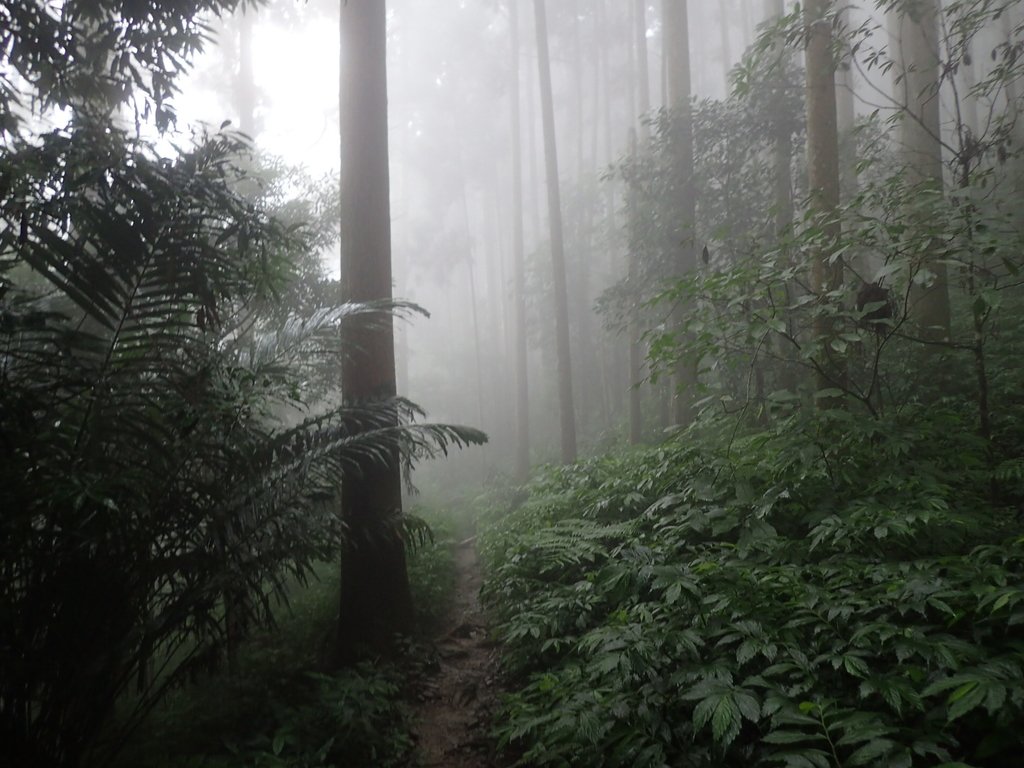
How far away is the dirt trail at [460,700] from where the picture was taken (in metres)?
3.70

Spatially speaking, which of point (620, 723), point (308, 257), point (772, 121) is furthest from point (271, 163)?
point (620, 723)

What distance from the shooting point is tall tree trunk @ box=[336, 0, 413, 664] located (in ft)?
17.0

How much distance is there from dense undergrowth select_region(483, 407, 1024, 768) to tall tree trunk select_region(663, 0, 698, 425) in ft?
17.7

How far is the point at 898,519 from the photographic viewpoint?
3.01m

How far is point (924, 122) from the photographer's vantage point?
7.57m

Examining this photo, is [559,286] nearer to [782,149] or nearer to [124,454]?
[782,149]

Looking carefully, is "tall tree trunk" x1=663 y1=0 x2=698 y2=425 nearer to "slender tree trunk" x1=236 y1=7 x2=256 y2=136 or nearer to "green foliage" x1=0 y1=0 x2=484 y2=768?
"green foliage" x1=0 y1=0 x2=484 y2=768

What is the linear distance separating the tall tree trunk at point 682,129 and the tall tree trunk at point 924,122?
116 inches

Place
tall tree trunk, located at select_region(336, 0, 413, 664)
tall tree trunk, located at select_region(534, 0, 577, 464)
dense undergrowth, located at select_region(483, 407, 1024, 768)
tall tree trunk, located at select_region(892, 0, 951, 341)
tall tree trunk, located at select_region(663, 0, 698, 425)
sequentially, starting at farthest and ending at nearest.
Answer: tall tree trunk, located at select_region(534, 0, 577, 464) → tall tree trunk, located at select_region(663, 0, 698, 425) → tall tree trunk, located at select_region(892, 0, 951, 341) → tall tree trunk, located at select_region(336, 0, 413, 664) → dense undergrowth, located at select_region(483, 407, 1024, 768)

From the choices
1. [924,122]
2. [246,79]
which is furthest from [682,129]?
[246,79]

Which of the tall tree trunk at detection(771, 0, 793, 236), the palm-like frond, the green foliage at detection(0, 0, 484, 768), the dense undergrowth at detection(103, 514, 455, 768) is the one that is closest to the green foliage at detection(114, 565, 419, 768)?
the dense undergrowth at detection(103, 514, 455, 768)

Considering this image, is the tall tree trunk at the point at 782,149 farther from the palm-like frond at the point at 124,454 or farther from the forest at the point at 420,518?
the palm-like frond at the point at 124,454

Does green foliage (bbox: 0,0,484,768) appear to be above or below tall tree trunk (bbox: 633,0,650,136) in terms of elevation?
below

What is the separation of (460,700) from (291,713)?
1157 mm
